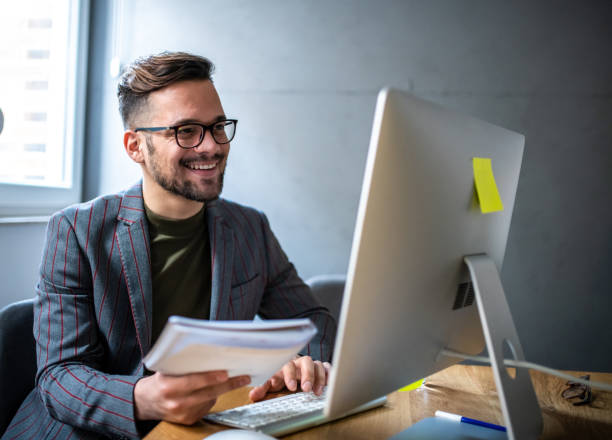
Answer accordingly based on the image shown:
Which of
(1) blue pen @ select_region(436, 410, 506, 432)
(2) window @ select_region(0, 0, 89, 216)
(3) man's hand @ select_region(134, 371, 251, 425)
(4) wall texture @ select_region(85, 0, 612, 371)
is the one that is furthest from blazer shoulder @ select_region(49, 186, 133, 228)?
(4) wall texture @ select_region(85, 0, 612, 371)

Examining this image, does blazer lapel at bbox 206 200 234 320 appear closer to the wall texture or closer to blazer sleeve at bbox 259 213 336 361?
blazer sleeve at bbox 259 213 336 361

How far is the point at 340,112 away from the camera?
8.92 ft

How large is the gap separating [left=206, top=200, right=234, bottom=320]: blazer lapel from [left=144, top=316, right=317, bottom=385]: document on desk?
0.65 metres

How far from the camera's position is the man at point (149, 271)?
3.69ft

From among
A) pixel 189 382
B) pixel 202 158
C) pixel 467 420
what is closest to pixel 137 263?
pixel 202 158

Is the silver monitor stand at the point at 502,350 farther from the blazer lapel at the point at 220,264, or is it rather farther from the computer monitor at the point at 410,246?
the blazer lapel at the point at 220,264

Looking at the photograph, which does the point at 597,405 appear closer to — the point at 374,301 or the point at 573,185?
the point at 374,301

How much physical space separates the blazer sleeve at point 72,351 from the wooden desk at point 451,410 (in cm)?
18

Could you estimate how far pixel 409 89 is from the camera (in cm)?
270

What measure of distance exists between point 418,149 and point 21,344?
110cm

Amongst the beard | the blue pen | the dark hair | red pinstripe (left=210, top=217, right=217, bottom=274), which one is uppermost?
the dark hair

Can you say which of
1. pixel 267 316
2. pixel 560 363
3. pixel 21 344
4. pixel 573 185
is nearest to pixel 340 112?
pixel 573 185

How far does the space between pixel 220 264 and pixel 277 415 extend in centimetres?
61

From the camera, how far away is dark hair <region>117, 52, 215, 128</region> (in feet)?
4.94
